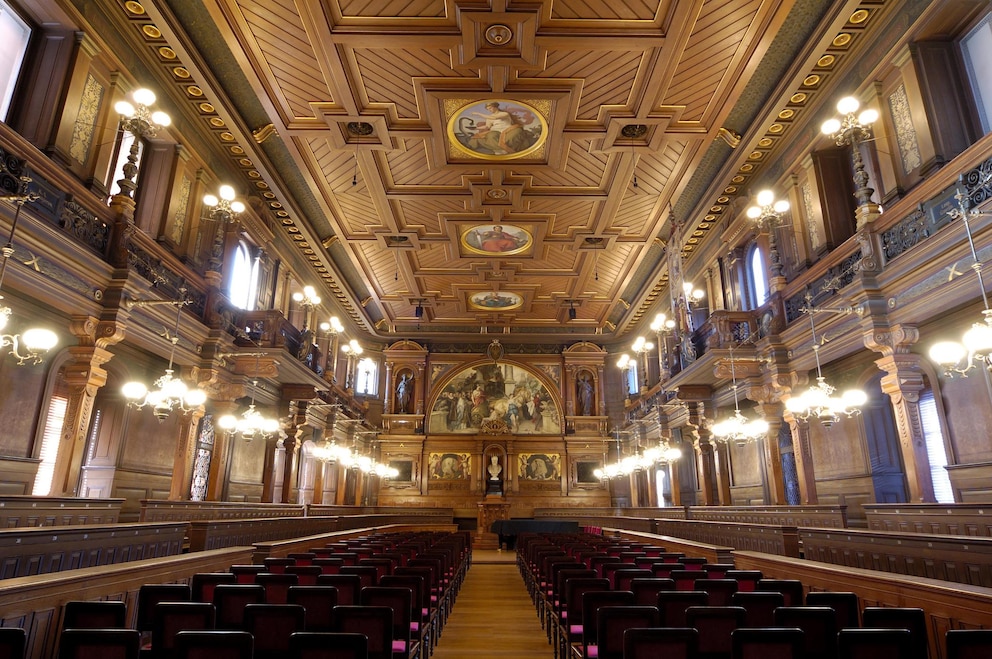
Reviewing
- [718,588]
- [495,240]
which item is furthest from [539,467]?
[718,588]

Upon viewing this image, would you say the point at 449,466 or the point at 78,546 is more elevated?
the point at 449,466

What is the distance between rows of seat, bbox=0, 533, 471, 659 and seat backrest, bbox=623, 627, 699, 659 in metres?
1.34

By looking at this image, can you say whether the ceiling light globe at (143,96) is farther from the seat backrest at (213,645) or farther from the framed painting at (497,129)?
the seat backrest at (213,645)

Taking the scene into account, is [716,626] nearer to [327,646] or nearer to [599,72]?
[327,646]

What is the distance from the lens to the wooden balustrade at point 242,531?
26.8ft

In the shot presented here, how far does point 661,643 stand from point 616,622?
0.79m

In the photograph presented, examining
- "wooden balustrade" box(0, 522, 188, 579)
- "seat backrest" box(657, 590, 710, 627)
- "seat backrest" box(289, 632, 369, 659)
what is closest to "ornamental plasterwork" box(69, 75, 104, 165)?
"wooden balustrade" box(0, 522, 188, 579)

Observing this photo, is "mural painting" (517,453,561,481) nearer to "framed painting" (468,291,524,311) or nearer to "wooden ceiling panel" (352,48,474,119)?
"framed painting" (468,291,524,311)

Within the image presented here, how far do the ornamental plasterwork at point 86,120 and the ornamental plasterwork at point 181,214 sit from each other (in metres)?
2.55

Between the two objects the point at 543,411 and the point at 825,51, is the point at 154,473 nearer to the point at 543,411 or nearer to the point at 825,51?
the point at 825,51

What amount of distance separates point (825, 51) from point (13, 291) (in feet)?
44.1

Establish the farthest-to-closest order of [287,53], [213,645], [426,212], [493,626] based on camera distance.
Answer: [426,212], [287,53], [493,626], [213,645]

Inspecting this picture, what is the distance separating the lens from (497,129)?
12.6m

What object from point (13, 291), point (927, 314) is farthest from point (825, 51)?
point (13, 291)
